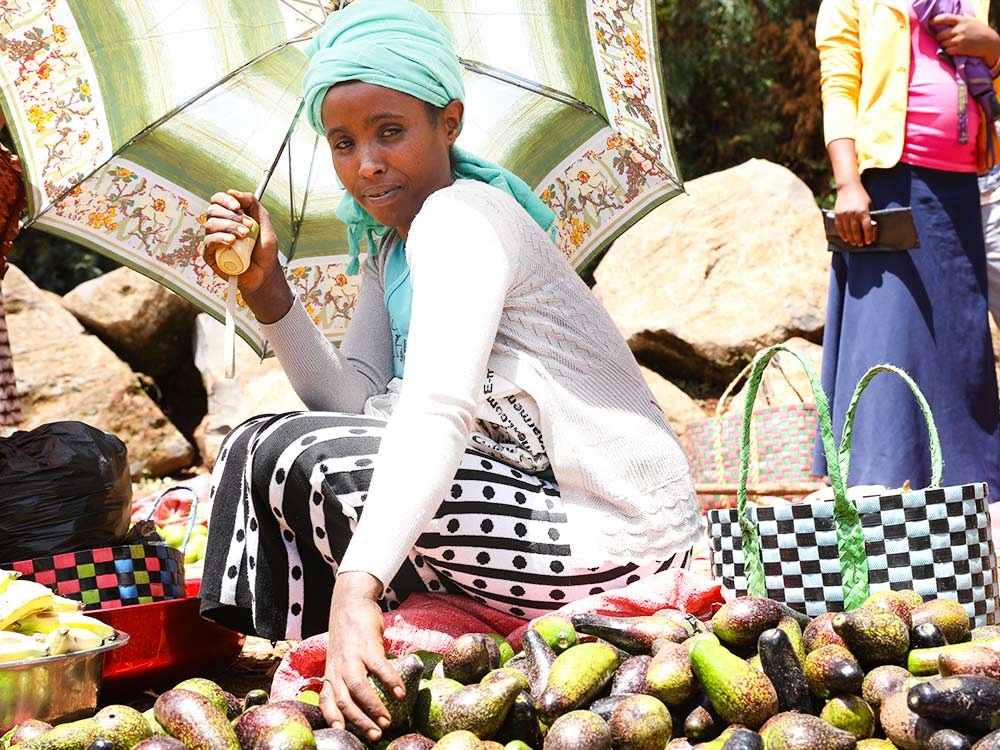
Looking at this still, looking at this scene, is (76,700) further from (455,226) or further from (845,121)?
(845,121)

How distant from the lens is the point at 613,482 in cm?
265

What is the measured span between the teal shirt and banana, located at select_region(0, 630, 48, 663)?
1.19m

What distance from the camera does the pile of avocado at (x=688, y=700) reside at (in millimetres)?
1771

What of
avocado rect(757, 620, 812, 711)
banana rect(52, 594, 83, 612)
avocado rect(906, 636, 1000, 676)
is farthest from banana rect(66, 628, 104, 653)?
avocado rect(906, 636, 1000, 676)

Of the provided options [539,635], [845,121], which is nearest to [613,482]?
[539,635]

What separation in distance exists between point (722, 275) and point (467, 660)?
6.47 m

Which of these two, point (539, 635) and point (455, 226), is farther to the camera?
point (455, 226)

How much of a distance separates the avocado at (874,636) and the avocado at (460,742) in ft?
2.20

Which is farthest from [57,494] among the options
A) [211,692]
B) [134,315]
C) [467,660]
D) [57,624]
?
[134,315]

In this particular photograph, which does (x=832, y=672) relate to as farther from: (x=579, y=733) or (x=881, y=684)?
(x=579, y=733)

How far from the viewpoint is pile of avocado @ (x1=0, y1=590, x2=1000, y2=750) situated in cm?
177

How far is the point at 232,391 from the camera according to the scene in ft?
28.1

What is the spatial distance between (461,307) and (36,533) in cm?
146

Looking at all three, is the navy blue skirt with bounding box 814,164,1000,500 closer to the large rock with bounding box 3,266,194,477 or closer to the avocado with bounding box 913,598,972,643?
the avocado with bounding box 913,598,972,643
